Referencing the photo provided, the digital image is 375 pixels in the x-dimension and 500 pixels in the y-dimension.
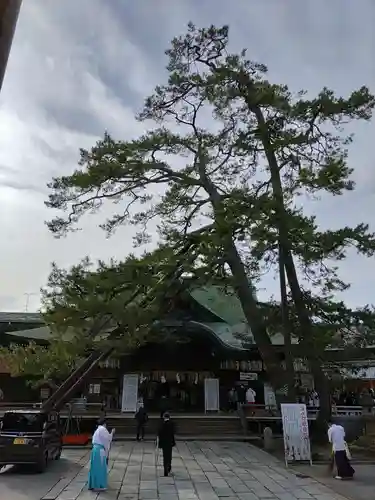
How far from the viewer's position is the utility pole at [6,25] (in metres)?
3.06

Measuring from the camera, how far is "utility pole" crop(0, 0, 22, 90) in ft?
10.1

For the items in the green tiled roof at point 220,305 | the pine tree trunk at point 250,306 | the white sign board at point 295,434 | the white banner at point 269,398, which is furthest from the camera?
the green tiled roof at point 220,305

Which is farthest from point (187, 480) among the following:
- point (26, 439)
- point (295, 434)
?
point (26, 439)

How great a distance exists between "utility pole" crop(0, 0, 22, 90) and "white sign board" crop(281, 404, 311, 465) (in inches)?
535

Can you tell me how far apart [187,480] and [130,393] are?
13.1 metres

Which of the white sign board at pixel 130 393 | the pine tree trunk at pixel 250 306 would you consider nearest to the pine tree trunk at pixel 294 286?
the pine tree trunk at pixel 250 306

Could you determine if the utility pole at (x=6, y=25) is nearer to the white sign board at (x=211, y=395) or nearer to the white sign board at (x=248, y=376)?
the white sign board at (x=211, y=395)

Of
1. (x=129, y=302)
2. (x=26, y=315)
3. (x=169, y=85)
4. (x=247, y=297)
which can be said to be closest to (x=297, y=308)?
(x=247, y=297)

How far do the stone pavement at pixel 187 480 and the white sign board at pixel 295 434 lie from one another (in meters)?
0.54

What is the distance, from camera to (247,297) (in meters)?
20.0

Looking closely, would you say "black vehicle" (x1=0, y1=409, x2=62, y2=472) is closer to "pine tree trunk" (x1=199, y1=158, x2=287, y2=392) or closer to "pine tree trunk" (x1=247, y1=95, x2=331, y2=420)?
"pine tree trunk" (x1=199, y1=158, x2=287, y2=392)

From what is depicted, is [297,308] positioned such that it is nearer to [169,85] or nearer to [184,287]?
[184,287]

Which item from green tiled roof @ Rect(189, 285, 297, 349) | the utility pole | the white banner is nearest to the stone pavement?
the white banner

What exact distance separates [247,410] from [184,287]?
7.47m
